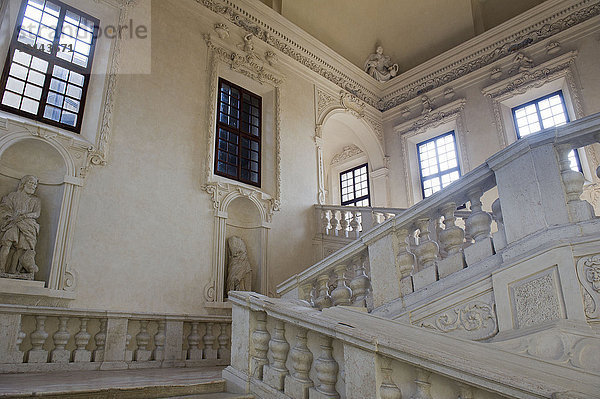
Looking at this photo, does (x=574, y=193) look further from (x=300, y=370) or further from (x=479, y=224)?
(x=300, y=370)

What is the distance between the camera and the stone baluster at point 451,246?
11.7 feet

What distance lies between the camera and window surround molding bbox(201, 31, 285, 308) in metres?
7.73

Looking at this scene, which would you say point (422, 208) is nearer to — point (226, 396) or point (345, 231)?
point (226, 396)

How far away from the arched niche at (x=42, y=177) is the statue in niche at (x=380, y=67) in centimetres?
893

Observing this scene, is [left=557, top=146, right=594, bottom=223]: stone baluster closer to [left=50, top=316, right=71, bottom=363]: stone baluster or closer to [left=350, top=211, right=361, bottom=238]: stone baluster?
[left=50, top=316, right=71, bottom=363]: stone baluster

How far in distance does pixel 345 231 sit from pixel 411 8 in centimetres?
692

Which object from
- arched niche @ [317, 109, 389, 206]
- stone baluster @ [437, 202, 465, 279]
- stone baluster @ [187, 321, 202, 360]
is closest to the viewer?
stone baluster @ [437, 202, 465, 279]

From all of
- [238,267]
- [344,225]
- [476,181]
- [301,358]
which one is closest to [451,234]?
[476,181]

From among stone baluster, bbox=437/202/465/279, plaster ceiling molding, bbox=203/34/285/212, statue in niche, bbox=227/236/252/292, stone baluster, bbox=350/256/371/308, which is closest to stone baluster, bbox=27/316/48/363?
statue in niche, bbox=227/236/252/292

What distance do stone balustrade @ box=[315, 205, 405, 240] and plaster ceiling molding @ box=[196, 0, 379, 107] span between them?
3.75 m

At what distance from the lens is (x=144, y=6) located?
8.01m

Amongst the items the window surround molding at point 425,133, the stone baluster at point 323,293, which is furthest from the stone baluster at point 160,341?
the window surround molding at point 425,133

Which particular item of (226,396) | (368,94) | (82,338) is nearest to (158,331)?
(82,338)

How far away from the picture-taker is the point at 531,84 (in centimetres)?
995
